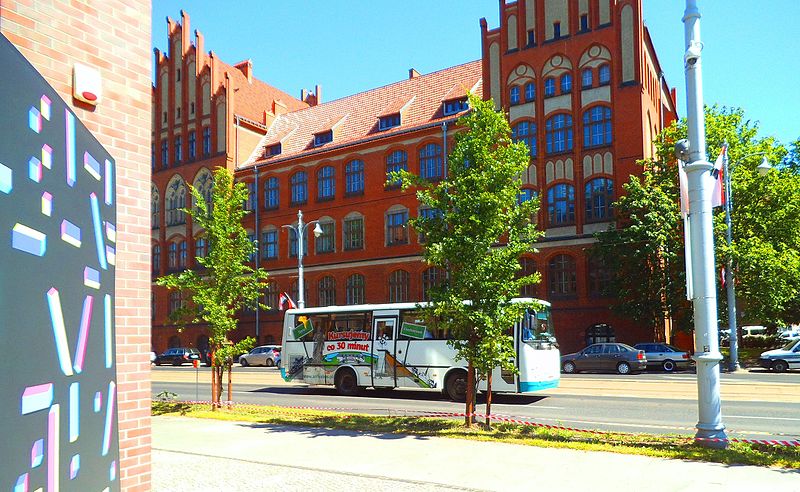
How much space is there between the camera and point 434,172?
134ft

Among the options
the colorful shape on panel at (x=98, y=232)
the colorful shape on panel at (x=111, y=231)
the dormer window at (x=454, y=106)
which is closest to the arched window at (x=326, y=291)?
the dormer window at (x=454, y=106)

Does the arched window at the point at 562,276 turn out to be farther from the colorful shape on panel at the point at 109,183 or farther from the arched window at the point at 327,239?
the colorful shape on panel at the point at 109,183

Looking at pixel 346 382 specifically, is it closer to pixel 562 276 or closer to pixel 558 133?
pixel 562 276

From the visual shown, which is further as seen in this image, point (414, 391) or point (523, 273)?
point (523, 273)

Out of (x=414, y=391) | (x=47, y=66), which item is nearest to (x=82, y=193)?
(x=47, y=66)

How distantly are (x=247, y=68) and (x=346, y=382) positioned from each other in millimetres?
41064

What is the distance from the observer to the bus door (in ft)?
67.4

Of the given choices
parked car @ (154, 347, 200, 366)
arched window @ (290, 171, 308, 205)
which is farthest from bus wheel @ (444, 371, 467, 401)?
arched window @ (290, 171, 308, 205)

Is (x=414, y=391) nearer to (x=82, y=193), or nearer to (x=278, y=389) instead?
(x=278, y=389)

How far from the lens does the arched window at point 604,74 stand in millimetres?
35994

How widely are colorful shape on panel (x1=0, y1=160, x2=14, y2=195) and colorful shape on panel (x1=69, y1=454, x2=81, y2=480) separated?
1535 millimetres

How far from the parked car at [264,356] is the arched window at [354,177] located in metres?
11.4

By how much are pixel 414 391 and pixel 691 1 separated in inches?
608

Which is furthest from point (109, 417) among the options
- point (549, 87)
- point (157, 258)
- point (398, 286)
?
point (157, 258)
